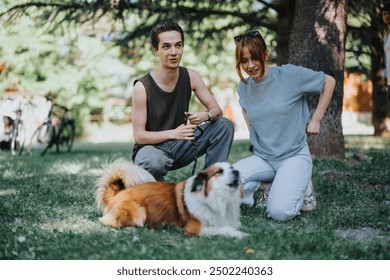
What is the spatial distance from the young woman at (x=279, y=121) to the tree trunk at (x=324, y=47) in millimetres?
3291

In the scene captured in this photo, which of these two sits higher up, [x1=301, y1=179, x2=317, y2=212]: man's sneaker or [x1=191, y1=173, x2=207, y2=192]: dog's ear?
[x1=191, y1=173, x2=207, y2=192]: dog's ear

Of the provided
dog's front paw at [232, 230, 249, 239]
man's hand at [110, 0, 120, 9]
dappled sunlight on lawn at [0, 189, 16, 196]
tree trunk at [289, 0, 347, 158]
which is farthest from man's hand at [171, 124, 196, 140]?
man's hand at [110, 0, 120, 9]

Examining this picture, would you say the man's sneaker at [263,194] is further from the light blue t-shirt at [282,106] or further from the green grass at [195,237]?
the light blue t-shirt at [282,106]

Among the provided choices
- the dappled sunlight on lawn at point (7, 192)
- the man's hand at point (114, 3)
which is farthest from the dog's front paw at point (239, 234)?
the man's hand at point (114, 3)

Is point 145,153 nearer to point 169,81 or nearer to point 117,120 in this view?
point 169,81

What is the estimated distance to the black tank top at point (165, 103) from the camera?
4.51 metres

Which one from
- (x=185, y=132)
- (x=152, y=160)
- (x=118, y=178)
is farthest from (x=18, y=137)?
(x=185, y=132)

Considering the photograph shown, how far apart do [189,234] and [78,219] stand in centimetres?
117

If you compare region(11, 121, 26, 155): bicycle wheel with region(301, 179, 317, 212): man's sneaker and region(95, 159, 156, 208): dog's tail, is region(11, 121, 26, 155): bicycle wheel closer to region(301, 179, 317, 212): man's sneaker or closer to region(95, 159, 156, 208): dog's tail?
region(95, 159, 156, 208): dog's tail

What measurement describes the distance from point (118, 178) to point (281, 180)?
1.47m

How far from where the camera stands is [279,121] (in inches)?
178

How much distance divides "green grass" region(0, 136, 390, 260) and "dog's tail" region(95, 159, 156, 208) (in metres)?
0.25

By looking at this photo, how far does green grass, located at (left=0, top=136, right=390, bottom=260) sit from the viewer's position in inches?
125

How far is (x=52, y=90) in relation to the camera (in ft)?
70.6
